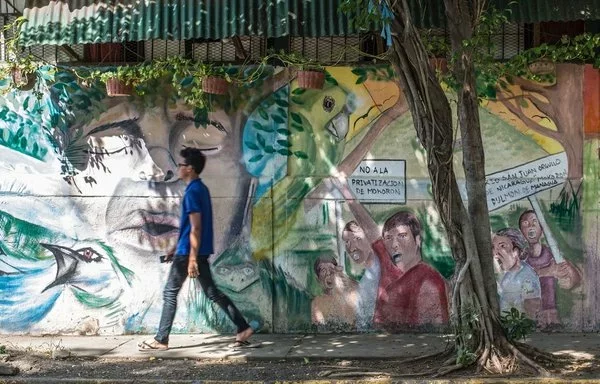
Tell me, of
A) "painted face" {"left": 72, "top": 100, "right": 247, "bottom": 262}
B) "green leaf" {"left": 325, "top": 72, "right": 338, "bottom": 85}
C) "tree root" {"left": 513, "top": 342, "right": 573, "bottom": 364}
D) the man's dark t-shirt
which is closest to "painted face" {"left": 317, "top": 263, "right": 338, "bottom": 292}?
"painted face" {"left": 72, "top": 100, "right": 247, "bottom": 262}

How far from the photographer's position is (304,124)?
28.9 feet

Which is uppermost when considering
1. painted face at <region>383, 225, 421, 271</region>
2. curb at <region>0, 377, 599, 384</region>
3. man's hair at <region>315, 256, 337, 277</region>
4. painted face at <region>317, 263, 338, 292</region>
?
painted face at <region>383, 225, 421, 271</region>

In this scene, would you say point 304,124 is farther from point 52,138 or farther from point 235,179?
point 52,138

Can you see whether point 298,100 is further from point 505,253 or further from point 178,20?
point 505,253

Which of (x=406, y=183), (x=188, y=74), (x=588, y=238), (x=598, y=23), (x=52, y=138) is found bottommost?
(x=588, y=238)

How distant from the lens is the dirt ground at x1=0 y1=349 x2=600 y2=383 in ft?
23.2

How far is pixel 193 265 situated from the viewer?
8.13 metres

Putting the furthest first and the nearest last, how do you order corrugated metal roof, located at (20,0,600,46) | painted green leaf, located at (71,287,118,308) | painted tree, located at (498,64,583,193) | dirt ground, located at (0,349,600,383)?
1. painted green leaf, located at (71,287,118,308)
2. painted tree, located at (498,64,583,193)
3. corrugated metal roof, located at (20,0,600,46)
4. dirt ground, located at (0,349,600,383)

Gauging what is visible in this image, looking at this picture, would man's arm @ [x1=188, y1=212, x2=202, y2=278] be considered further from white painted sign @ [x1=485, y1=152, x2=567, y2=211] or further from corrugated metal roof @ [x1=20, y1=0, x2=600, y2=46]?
white painted sign @ [x1=485, y1=152, x2=567, y2=211]

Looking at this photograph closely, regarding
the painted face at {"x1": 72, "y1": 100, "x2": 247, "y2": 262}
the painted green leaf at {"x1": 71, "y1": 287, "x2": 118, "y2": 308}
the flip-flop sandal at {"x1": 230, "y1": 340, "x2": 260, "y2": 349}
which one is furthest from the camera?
the painted green leaf at {"x1": 71, "y1": 287, "x2": 118, "y2": 308}

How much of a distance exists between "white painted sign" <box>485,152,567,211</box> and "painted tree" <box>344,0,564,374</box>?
1.52m

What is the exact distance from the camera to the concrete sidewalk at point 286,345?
789 centimetres

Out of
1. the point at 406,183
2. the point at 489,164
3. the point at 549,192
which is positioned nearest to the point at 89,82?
the point at 406,183

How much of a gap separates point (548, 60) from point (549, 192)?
141 centimetres
